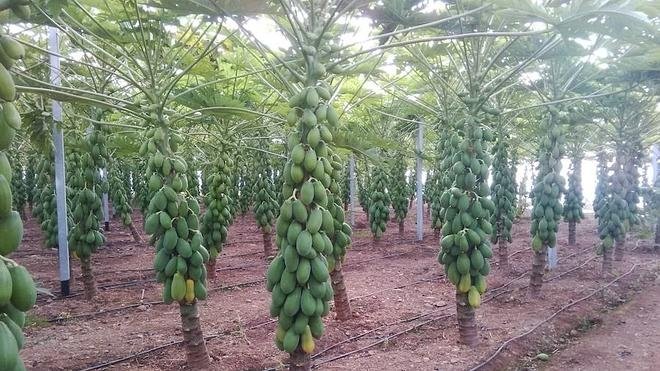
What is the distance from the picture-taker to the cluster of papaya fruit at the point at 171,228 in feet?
14.2

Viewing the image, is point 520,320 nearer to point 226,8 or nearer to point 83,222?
point 226,8

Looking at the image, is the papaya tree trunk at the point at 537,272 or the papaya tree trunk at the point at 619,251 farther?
the papaya tree trunk at the point at 619,251

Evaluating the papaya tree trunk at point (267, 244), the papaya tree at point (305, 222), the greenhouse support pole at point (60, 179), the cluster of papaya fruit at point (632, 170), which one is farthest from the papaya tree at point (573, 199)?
the greenhouse support pole at point (60, 179)

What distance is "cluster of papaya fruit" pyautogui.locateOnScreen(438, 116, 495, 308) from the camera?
491 cm

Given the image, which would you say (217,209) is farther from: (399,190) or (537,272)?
(399,190)

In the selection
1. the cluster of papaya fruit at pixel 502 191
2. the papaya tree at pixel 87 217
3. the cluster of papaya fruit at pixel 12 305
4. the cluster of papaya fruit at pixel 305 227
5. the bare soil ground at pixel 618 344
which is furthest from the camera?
the cluster of papaya fruit at pixel 502 191

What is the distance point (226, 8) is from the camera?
3.56m

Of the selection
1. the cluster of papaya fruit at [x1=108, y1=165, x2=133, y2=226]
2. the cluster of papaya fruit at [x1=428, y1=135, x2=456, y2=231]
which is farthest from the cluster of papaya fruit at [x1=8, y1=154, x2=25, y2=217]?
the cluster of papaya fruit at [x1=428, y1=135, x2=456, y2=231]

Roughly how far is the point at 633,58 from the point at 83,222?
6.59 meters

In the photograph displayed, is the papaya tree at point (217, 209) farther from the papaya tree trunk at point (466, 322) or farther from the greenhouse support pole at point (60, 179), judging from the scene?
the papaya tree trunk at point (466, 322)

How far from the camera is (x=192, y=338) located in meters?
4.41

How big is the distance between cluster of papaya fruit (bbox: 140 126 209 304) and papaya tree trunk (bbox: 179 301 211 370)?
0.09 metres

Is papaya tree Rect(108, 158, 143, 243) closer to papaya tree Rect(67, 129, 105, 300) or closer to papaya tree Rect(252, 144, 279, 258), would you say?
papaya tree Rect(252, 144, 279, 258)

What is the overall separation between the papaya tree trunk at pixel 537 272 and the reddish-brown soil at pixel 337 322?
0.12 metres
